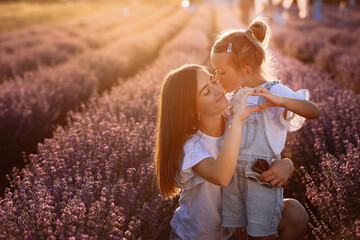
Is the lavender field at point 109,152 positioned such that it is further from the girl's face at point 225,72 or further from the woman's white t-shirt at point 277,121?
the girl's face at point 225,72

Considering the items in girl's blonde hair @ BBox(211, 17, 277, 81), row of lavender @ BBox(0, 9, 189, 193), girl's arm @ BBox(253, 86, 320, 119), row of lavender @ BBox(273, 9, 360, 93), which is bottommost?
row of lavender @ BBox(273, 9, 360, 93)

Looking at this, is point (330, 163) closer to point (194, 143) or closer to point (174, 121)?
point (194, 143)

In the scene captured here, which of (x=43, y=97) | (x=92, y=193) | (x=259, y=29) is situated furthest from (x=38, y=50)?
(x=259, y=29)

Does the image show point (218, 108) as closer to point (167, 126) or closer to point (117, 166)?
point (167, 126)

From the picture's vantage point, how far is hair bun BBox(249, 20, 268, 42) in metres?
1.96

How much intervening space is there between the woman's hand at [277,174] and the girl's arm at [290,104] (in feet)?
0.98

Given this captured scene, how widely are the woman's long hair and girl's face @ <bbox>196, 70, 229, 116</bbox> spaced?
3 cm

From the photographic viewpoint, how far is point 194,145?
1.77 m

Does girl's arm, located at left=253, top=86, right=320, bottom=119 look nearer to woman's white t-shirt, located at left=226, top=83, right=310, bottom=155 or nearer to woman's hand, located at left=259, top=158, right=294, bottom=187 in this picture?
woman's white t-shirt, located at left=226, top=83, right=310, bottom=155

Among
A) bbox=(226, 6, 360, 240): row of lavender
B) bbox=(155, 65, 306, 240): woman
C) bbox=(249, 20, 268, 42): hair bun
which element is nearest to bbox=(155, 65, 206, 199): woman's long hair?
bbox=(155, 65, 306, 240): woman

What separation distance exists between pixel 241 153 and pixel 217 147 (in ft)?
0.45

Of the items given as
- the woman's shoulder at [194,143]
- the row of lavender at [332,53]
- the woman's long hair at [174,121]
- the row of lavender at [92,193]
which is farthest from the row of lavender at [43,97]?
the row of lavender at [332,53]

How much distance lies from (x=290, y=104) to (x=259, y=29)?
523mm

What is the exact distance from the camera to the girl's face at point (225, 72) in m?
1.94
